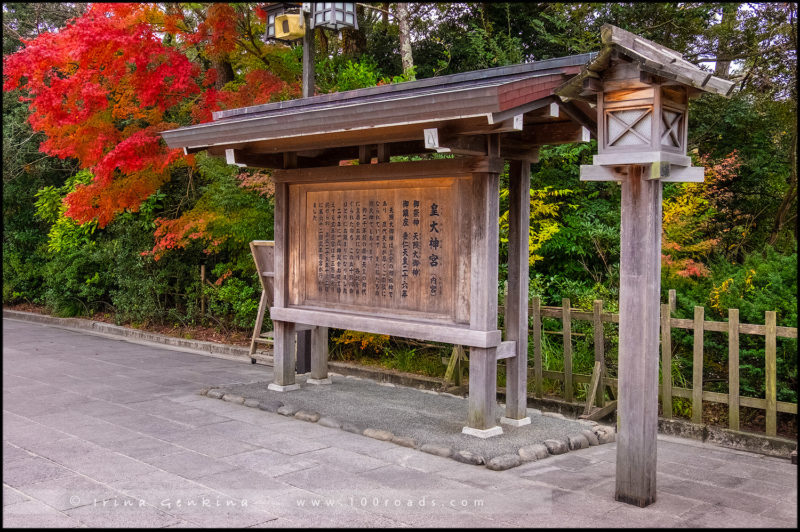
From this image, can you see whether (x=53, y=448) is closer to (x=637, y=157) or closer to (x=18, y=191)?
(x=637, y=157)

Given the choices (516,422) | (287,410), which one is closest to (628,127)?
(516,422)

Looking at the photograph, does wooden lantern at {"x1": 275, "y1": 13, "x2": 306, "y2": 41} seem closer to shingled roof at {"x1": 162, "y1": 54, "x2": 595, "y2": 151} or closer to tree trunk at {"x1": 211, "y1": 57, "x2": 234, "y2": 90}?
shingled roof at {"x1": 162, "y1": 54, "x2": 595, "y2": 151}

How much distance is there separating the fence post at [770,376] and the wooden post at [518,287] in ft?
7.51

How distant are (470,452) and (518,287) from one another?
1912 millimetres

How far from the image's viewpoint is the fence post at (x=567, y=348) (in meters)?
8.18

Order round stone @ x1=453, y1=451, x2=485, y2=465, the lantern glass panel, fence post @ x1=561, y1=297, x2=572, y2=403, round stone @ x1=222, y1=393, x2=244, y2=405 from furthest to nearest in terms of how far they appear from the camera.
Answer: round stone @ x1=222, y1=393, x2=244, y2=405
fence post @ x1=561, y1=297, x2=572, y2=403
round stone @ x1=453, y1=451, x2=485, y2=465
the lantern glass panel

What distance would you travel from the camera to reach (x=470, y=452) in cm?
648

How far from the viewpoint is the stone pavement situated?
5027 millimetres

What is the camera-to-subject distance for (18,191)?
18.6 m

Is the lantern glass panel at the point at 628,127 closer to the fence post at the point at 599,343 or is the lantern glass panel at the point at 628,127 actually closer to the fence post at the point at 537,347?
the fence post at the point at 599,343

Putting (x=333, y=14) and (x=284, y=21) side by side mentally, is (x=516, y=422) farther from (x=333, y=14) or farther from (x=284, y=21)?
(x=284, y=21)

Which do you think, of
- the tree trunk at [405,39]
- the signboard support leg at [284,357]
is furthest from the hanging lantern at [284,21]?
the signboard support leg at [284,357]

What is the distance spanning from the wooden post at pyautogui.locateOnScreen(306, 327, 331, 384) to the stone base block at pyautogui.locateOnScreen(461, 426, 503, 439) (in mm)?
2935

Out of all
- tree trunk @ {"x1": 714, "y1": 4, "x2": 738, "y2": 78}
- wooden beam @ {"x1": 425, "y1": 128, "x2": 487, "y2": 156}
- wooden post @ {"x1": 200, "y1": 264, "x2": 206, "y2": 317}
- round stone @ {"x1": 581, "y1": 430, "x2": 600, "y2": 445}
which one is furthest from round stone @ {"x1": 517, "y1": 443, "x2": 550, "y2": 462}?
wooden post @ {"x1": 200, "y1": 264, "x2": 206, "y2": 317}
